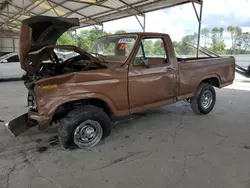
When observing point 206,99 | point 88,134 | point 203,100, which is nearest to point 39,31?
point 88,134

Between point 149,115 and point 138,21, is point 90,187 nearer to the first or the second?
point 149,115

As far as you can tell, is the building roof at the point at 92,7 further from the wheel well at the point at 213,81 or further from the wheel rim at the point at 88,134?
the wheel rim at the point at 88,134

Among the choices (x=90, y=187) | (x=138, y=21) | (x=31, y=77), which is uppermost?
(x=138, y=21)

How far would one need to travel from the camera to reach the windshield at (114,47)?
12.4 feet

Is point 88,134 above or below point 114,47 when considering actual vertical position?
below

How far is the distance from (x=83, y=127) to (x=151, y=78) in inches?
58.1

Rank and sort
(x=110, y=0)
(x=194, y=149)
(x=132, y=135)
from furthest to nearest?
(x=110, y=0) < (x=132, y=135) < (x=194, y=149)

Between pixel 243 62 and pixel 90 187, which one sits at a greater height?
pixel 243 62

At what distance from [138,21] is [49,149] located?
993 cm

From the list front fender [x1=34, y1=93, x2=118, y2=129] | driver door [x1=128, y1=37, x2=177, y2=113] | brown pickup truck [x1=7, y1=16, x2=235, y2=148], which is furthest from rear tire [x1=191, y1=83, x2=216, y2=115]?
front fender [x1=34, y1=93, x2=118, y2=129]

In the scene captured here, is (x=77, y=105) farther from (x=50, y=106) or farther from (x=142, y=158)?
(x=142, y=158)

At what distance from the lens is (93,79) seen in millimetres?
3219

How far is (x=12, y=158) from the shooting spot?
3129mm

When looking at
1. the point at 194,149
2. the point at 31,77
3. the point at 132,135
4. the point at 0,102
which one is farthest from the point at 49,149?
the point at 0,102
